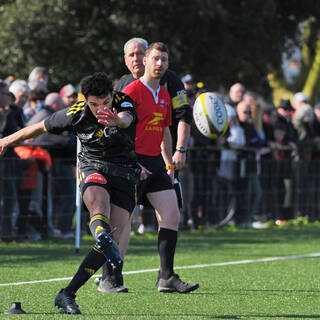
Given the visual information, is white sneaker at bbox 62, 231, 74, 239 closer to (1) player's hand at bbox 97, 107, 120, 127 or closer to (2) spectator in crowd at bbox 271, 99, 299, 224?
(2) spectator in crowd at bbox 271, 99, 299, 224

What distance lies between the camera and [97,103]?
682 centimetres

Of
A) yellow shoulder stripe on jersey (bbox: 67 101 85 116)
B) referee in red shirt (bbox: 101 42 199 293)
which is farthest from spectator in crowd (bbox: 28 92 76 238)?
yellow shoulder stripe on jersey (bbox: 67 101 85 116)

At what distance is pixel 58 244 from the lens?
12477mm

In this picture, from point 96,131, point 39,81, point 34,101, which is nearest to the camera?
point 96,131

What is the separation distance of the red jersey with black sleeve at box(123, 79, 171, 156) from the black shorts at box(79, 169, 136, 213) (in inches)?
37.6

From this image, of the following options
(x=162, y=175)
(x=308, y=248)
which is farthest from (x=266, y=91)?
(x=162, y=175)

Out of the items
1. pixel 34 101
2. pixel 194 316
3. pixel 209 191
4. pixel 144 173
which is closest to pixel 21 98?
pixel 34 101

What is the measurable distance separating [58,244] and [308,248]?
3.35 metres

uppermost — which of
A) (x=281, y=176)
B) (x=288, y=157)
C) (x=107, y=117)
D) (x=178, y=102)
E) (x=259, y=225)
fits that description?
(x=178, y=102)

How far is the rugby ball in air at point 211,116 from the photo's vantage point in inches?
420

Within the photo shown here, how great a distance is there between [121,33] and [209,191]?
847cm

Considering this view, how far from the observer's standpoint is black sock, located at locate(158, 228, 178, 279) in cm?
827

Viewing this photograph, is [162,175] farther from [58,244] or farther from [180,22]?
[180,22]

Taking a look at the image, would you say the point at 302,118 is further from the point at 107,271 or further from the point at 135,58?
Answer: the point at 107,271
